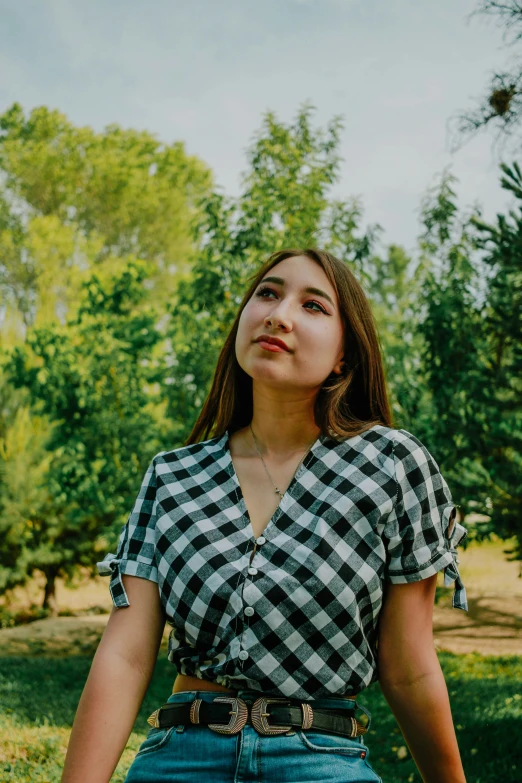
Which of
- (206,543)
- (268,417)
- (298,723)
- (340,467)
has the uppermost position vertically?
(268,417)

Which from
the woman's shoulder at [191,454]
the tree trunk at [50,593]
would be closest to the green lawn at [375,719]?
the woman's shoulder at [191,454]

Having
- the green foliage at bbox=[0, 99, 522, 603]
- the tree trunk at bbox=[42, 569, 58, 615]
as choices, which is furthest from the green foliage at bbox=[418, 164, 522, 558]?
the tree trunk at bbox=[42, 569, 58, 615]

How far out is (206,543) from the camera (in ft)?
5.08

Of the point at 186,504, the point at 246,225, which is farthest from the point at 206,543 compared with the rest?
the point at 246,225

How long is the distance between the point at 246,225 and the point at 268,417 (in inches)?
208

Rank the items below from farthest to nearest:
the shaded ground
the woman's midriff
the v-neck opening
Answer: the shaded ground < the v-neck opening < the woman's midriff

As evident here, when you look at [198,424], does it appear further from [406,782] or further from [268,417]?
[406,782]

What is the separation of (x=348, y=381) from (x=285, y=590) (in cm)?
59

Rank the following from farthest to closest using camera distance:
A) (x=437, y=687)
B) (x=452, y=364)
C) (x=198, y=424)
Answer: (x=452, y=364)
(x=198, y=424)
(x=437, y=687)

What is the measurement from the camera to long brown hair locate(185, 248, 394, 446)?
1.76m

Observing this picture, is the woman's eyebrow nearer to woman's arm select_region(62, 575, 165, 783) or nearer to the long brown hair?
the long brown hair

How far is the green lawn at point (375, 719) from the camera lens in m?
4.19

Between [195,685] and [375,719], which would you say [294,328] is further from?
[375,719]

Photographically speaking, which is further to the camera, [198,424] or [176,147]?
[176,147]
